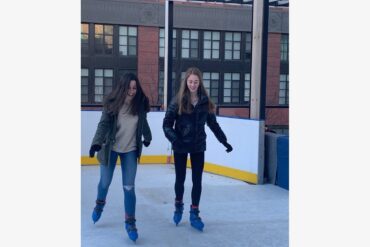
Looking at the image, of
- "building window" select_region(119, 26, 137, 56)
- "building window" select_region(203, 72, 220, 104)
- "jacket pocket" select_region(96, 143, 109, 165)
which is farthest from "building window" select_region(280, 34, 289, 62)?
"jacket pocket" select_region(96, 143, 109, 165)

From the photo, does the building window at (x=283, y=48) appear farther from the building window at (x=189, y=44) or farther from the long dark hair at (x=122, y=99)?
the long dark hair at (x=122, y=99)

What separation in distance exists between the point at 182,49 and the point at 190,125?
23176 millimetres

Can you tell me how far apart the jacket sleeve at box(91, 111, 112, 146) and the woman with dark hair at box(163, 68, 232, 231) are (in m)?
0.61

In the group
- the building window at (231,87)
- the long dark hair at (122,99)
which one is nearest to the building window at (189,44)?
the building window at (231,87)

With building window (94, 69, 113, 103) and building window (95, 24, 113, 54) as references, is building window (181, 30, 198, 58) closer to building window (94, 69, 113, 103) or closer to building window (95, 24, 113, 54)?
building window (95, 24, 113, 54)

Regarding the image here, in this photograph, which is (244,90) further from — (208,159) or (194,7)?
(208,159)

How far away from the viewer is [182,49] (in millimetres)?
28000

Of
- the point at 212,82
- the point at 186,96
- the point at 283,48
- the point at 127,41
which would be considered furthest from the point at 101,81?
the point at 186,96

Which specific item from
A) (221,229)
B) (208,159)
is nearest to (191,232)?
(221,229)

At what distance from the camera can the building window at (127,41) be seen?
89.4 feet

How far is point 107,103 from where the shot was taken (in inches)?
194

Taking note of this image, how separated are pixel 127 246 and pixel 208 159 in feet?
15.2

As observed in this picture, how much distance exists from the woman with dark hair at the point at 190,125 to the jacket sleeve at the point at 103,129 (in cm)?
61
